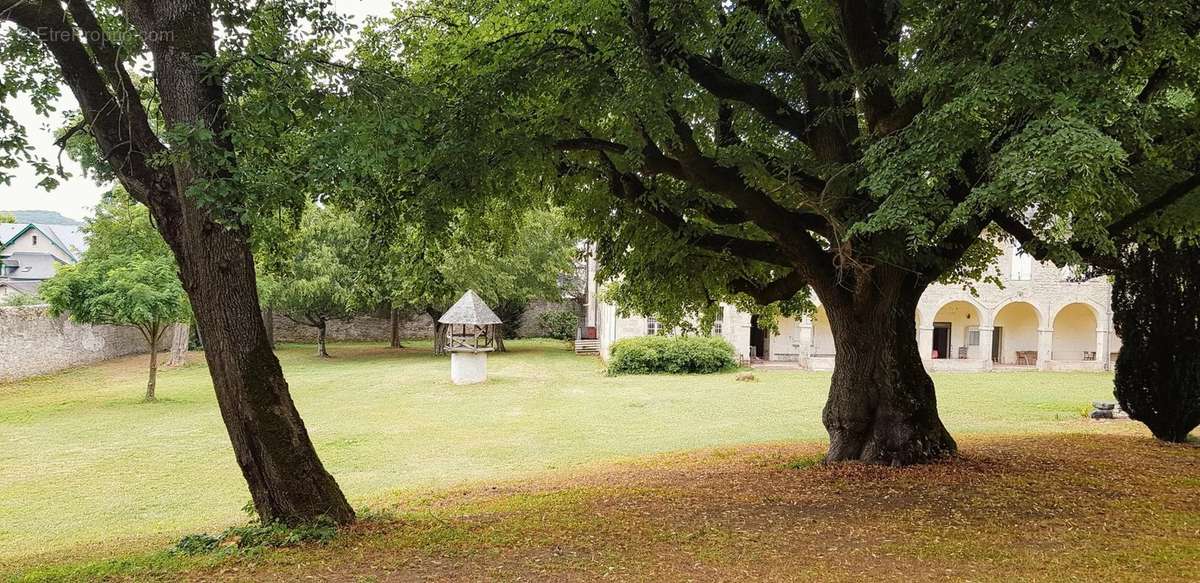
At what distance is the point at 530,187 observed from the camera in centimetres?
953

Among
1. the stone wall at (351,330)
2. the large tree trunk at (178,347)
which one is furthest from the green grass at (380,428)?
the stone wall at (351,330)

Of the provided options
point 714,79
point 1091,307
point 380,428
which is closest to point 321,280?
point 380,428

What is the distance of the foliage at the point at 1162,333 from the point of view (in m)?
11.3

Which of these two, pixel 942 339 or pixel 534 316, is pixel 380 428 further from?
pixel 534 316

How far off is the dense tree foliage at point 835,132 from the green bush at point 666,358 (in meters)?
19.6

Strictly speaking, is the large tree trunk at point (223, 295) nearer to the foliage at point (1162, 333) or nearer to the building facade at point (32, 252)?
the foliage at point (1162, 333)

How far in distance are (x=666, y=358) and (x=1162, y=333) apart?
20.3 meters

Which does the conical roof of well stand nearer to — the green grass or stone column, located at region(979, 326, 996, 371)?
the green grass

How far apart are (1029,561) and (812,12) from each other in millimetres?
5522

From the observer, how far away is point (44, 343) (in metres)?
28.4

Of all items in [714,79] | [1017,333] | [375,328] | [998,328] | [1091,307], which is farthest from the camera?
[375,328]

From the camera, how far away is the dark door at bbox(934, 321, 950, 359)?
36969mm

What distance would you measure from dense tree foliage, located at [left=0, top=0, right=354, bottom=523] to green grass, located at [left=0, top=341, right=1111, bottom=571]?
76.6 inches

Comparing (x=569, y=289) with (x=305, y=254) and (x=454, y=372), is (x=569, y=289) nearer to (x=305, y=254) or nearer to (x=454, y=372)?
(x=305, y=254)
